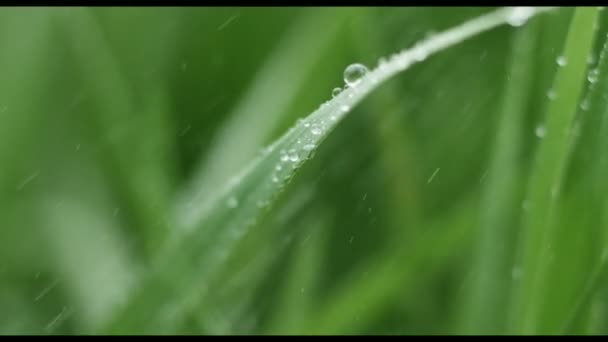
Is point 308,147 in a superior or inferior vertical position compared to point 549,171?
superior

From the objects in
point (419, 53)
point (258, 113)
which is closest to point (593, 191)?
point (419, 53)

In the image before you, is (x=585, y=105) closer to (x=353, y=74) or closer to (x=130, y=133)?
(x=353, y=74)

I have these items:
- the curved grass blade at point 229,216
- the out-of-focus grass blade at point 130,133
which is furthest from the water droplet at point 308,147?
the out-of-focus grass blade at point 130,133

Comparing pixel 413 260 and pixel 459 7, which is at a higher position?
pixel 459 7

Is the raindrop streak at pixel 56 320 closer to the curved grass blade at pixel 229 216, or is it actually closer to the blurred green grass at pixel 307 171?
the blurred green grass at pixel 307 171

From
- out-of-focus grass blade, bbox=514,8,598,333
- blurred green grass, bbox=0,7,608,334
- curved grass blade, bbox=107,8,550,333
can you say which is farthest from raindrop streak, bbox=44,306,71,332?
out-of-focus grass blade, bbox=514,8,598,333

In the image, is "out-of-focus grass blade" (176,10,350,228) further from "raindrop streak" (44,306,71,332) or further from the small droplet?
the small droplet

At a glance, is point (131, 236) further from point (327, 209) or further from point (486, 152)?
point (486, 152)

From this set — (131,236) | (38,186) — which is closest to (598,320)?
(131,236)
